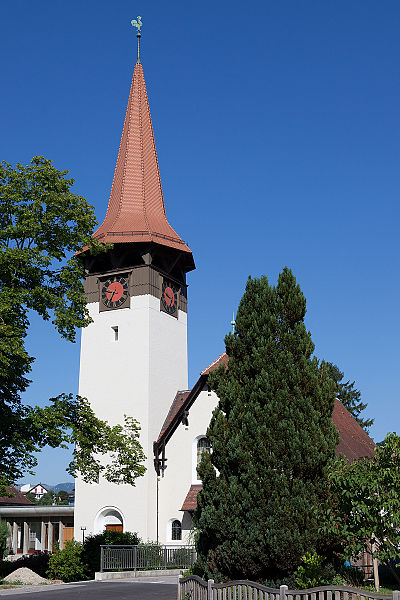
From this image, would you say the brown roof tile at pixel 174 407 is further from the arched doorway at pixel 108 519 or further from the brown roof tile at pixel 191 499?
the arched doorway at pixel 108 519

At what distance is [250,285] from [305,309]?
137 cm

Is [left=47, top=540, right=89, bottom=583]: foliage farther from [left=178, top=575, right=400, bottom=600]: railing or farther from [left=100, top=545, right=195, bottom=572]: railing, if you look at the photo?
[left=178, top=575, right=400, bottom=600]: railing

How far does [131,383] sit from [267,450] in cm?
2053

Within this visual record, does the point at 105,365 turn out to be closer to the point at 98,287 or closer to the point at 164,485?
the point at 98,287

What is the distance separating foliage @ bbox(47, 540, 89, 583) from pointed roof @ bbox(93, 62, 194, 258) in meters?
15.5

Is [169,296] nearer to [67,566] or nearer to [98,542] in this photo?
[98,542]

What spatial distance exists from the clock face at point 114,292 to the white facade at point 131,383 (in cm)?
47

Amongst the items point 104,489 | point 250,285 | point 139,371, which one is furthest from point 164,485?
point 250,285

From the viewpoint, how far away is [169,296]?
122ft

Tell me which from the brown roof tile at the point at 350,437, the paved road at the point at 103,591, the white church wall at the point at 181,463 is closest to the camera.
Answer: the paved road at the point at 103,591

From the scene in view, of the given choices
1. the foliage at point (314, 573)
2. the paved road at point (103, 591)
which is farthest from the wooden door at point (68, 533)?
the foliage at point (314, 573)

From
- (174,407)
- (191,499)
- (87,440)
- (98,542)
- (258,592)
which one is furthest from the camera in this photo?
(174,407)

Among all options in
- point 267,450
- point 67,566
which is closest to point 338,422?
point 67,566

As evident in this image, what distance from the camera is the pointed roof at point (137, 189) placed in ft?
119
